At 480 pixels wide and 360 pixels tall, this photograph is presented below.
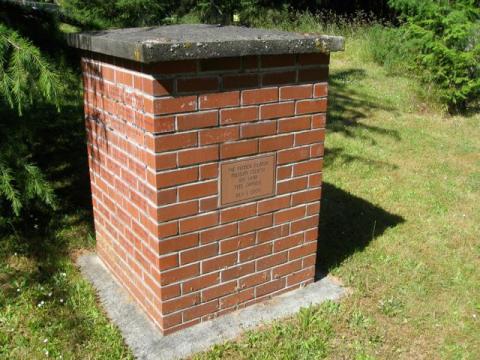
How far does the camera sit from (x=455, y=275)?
355 cm

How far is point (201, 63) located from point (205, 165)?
1.68ft

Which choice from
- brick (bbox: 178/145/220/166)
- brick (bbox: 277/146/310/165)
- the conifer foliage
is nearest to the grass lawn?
the conifer foliage

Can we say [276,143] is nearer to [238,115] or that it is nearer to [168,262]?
[238,115]

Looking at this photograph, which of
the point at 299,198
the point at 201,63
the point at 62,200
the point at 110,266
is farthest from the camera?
the point at 62,200

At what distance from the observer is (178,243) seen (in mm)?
2592

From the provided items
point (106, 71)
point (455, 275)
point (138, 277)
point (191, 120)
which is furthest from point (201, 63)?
point (455, 275)

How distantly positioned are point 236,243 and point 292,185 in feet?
1.59

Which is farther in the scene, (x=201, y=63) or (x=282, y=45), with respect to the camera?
(x=282, y=45)

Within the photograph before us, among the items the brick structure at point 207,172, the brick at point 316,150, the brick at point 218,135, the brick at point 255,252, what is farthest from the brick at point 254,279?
the brick at point 218,135

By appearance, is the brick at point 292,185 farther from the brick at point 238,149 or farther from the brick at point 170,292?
the brick at point 170,292

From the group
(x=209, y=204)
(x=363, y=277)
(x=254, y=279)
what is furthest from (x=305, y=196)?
(x=363, y=277)

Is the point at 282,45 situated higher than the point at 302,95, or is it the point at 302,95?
the point at 282,45

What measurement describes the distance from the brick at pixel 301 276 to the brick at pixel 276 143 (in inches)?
34.5

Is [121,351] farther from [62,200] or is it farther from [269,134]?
[62,200]
